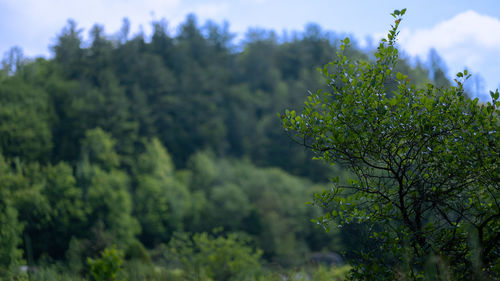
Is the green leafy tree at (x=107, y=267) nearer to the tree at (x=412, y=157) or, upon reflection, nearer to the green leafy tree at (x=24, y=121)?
the tree at (x=412, y=157)

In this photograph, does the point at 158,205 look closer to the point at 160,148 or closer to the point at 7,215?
the point at 160,148

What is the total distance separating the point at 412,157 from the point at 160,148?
38.1m

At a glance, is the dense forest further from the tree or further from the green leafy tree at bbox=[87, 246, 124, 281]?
the tree

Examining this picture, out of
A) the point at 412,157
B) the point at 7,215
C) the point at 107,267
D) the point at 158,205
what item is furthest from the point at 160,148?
the point at 412,157

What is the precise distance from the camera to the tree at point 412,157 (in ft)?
11.6

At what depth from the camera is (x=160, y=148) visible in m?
40.6

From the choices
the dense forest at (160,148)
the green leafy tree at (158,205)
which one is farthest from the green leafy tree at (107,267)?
the green leafy tree at (158,205)

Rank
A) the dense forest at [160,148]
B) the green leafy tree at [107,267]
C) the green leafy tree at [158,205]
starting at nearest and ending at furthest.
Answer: the green leafy tree at [107,267] → the dense forest at [160,148] → the green leafy tree at [158,205]

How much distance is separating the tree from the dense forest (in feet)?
36.6

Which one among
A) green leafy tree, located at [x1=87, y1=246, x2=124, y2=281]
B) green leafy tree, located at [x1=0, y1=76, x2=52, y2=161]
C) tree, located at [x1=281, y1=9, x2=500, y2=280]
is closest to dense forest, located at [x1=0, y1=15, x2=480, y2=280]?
green leafy tree, located at [x1=0, y1=76, x2=52, y2=161]

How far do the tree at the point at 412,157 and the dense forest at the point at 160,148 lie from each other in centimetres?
1116

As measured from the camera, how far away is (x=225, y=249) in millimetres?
16328

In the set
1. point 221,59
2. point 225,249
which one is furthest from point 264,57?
point 225,249

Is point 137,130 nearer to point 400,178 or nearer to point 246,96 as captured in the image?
point 246,96
